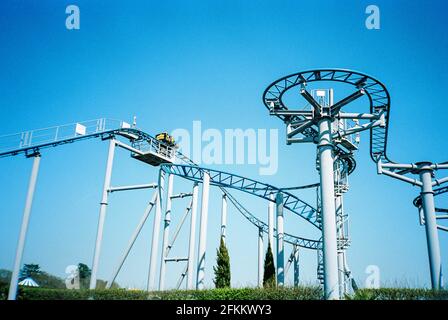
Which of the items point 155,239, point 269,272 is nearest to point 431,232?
point 269,272

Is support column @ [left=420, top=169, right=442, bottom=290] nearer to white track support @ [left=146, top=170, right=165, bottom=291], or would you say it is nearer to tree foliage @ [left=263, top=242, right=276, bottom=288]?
tree foliage @ [left=263, top=242, right=276, bottom=288]

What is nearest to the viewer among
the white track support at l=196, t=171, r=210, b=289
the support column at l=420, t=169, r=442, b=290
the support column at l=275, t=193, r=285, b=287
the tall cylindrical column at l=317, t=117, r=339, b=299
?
the tall cylindrical column at l=317, t=117, r=339, b=299

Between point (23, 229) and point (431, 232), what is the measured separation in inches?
814

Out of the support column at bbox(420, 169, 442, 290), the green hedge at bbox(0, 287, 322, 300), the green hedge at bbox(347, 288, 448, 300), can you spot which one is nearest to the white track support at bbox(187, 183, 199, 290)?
the green hedge at bbox(0, 287, 322, 300)

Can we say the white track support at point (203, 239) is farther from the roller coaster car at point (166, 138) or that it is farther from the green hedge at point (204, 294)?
the green hedge at point (204, 294)

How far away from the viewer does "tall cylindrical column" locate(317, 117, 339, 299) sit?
13.3 m

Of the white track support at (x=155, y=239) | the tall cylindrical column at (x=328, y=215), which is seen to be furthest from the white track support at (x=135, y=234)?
the tall cylindrical column at (x=328, y=215)

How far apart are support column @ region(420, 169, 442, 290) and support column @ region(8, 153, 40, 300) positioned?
65.1 ft

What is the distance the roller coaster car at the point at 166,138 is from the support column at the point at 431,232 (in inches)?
601

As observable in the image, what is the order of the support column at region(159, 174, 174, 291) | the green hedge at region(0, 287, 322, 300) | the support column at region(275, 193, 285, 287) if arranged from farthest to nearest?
the support column at region(159, 174, 174, 291) < the support column at region(275, 193, 285, 287) < the green hedge at region(0, 287, 322, 300)
